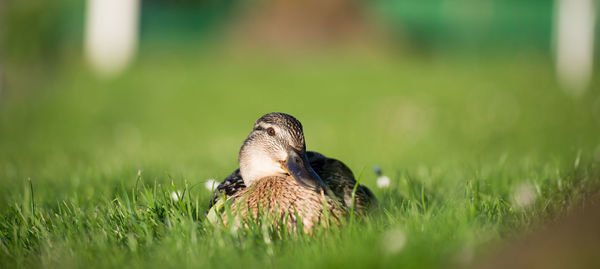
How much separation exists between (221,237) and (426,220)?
2.88 feet

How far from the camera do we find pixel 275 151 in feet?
8.70

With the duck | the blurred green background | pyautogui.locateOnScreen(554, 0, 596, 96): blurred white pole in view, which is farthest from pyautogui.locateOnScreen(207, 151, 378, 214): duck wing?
pyautogui.locateOnScreen(554, 0, 596, 96): blurred white pole

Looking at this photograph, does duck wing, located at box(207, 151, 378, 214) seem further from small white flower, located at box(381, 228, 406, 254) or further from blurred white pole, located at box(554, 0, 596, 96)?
blurred white pole, located at box(554, 0, 596, 96)

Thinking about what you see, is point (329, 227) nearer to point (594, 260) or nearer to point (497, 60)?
point (594, 260)

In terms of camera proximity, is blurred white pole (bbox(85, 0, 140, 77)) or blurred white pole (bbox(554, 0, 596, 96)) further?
blurred white pole (bbox(85, 0, 140, 77))

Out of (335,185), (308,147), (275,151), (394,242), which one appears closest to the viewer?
(394,242)

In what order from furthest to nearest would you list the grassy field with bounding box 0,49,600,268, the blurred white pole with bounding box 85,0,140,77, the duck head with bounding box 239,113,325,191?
the blurred white pole with bounding box 85,0,140,77 → the duck head with bounding box 239,113,325,191 → the grassy field with bounding box 0,49,600,268

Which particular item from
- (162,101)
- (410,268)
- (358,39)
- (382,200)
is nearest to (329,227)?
(410,268)

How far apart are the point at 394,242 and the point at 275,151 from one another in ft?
3.12

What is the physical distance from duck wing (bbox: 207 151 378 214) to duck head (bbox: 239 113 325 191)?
115 millimetres

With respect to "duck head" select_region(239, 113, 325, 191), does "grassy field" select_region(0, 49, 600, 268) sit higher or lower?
lower

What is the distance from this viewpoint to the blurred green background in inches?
199

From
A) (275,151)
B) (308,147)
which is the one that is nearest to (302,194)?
(275,151)

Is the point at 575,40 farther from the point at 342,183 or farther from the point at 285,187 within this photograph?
the point at 285,187
